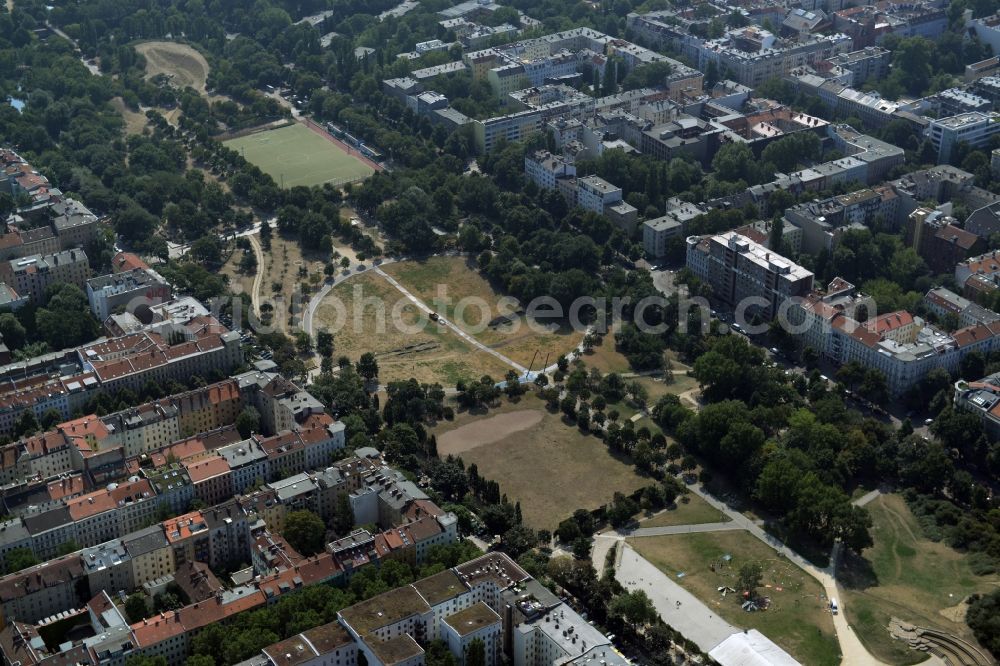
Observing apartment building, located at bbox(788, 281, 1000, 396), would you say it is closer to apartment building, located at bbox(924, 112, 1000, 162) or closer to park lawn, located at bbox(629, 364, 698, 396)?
park lawn, located at bbox(629, 364, 698, 396)

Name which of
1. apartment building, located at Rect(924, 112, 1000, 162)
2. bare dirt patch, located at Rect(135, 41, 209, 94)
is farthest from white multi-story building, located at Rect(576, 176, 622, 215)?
bare dirt patch, located at Rect(135, 41, 209, 94)

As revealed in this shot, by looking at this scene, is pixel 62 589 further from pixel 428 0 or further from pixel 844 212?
pixel 428 0

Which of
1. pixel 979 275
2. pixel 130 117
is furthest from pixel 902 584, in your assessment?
pixel 130 117

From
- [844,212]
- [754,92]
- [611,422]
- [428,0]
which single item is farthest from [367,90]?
[611,422]

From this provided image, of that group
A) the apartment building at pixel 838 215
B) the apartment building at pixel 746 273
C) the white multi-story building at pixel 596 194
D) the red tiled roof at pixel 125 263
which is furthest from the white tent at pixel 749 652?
the red tiled roof at pixel 125 263

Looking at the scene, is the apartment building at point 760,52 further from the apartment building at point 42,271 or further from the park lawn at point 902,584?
the park lawn at point 902,584

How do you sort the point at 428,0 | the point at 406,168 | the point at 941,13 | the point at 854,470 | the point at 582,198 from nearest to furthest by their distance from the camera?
the point at 854,470 < the point at 582,198 < the point at 406,168 < the point at 941,13 < the point at 428,0
